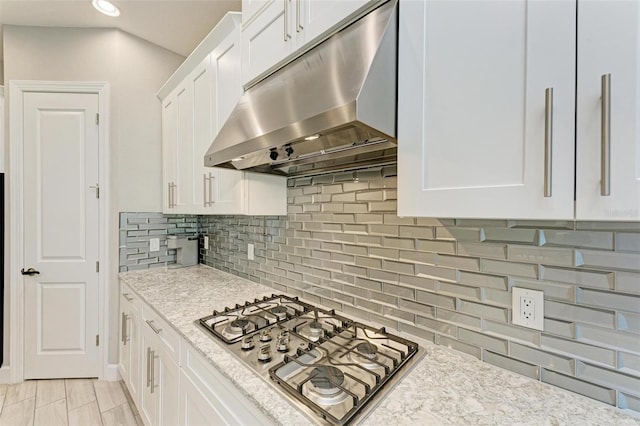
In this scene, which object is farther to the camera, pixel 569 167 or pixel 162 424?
pixel 162 424

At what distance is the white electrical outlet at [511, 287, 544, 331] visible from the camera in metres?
0.90

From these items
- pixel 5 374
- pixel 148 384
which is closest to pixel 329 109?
pixel 148 384

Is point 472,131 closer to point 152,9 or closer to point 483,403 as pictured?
point 483,403

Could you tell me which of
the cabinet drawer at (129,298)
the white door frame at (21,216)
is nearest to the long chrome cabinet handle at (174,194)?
the white door frame at (21,216)

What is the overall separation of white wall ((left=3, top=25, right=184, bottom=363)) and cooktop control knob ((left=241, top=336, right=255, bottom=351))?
1.91 m

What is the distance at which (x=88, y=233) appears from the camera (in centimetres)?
238

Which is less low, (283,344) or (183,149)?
(183,149)

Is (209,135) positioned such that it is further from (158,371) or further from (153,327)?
(158,371)

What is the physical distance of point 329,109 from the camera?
845 millimetres

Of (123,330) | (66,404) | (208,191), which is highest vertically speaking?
(208,191)

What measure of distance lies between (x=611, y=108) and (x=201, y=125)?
1.97m

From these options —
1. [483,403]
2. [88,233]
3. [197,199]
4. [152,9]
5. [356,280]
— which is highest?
[152,9]

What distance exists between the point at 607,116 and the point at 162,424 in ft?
6.75

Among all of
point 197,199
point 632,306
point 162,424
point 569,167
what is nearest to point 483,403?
point 632,306
